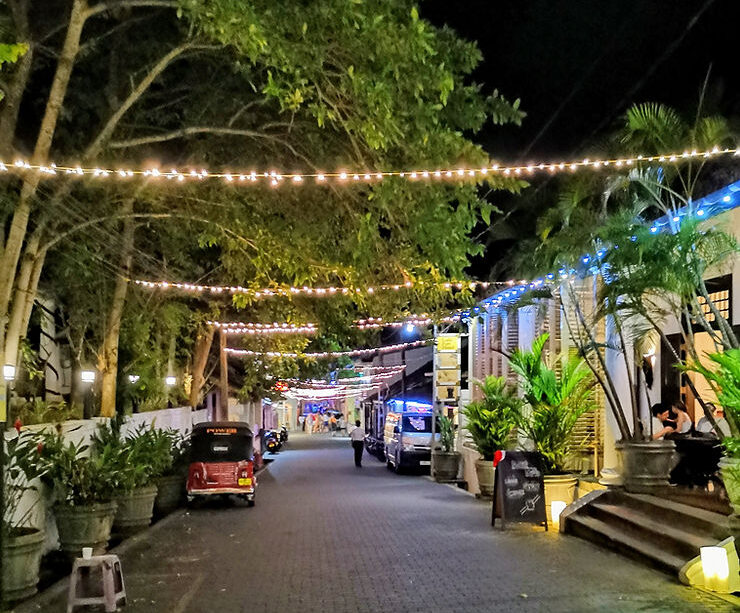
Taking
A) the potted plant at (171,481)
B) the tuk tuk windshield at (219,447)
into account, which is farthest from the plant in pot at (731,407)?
the potted plant at (171,481)

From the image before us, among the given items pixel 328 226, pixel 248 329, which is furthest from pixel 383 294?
pixel 248 329

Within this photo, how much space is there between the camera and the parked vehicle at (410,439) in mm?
26609

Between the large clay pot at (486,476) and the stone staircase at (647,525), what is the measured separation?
465 centimetres

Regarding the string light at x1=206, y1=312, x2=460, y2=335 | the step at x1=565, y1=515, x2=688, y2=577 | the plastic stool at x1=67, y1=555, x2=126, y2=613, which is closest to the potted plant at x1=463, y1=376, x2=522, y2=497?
the step at x1=565, y1=515, x2=688, y2=577

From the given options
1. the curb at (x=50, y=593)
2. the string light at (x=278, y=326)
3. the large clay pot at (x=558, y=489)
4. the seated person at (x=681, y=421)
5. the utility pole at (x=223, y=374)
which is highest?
the string light at (x=278, y=326)

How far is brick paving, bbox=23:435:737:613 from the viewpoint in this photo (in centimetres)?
855

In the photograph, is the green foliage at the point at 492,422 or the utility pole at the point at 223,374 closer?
the green foliage at the point at 492,422

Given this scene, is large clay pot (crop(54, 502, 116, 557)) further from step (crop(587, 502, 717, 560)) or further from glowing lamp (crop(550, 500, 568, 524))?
step (crop(587, 502, 717, 560))

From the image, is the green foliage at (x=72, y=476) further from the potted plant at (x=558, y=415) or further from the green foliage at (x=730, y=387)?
the green foliage at (x=730, y=387)

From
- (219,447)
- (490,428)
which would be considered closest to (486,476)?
(490,428)

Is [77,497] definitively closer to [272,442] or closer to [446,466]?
[446,466]

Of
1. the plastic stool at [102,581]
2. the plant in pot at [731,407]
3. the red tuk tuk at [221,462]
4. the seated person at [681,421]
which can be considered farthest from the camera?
the red tuk tuk at [221,462]

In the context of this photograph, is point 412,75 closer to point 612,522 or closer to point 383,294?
point 383,294

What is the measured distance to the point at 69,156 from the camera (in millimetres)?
13312
